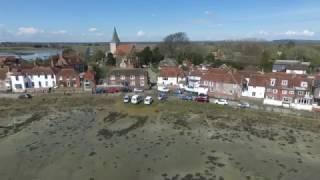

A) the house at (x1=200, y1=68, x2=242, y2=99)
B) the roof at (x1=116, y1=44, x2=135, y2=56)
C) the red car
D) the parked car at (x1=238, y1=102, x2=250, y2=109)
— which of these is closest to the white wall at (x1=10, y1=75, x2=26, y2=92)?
the red car

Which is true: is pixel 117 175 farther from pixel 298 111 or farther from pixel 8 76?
pixel 8 76

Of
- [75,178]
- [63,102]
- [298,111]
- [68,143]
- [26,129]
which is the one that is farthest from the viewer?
[63,102]

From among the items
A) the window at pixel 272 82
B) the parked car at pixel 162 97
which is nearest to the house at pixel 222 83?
the window at pixel 272 82

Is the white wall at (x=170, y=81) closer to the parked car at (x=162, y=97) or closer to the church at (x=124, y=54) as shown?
the parked car at (x=162, y=97)

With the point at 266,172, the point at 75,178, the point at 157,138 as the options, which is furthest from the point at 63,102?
the point at 266,172

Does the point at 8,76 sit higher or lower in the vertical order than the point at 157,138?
higher

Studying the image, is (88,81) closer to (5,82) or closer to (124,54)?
(5,82)
